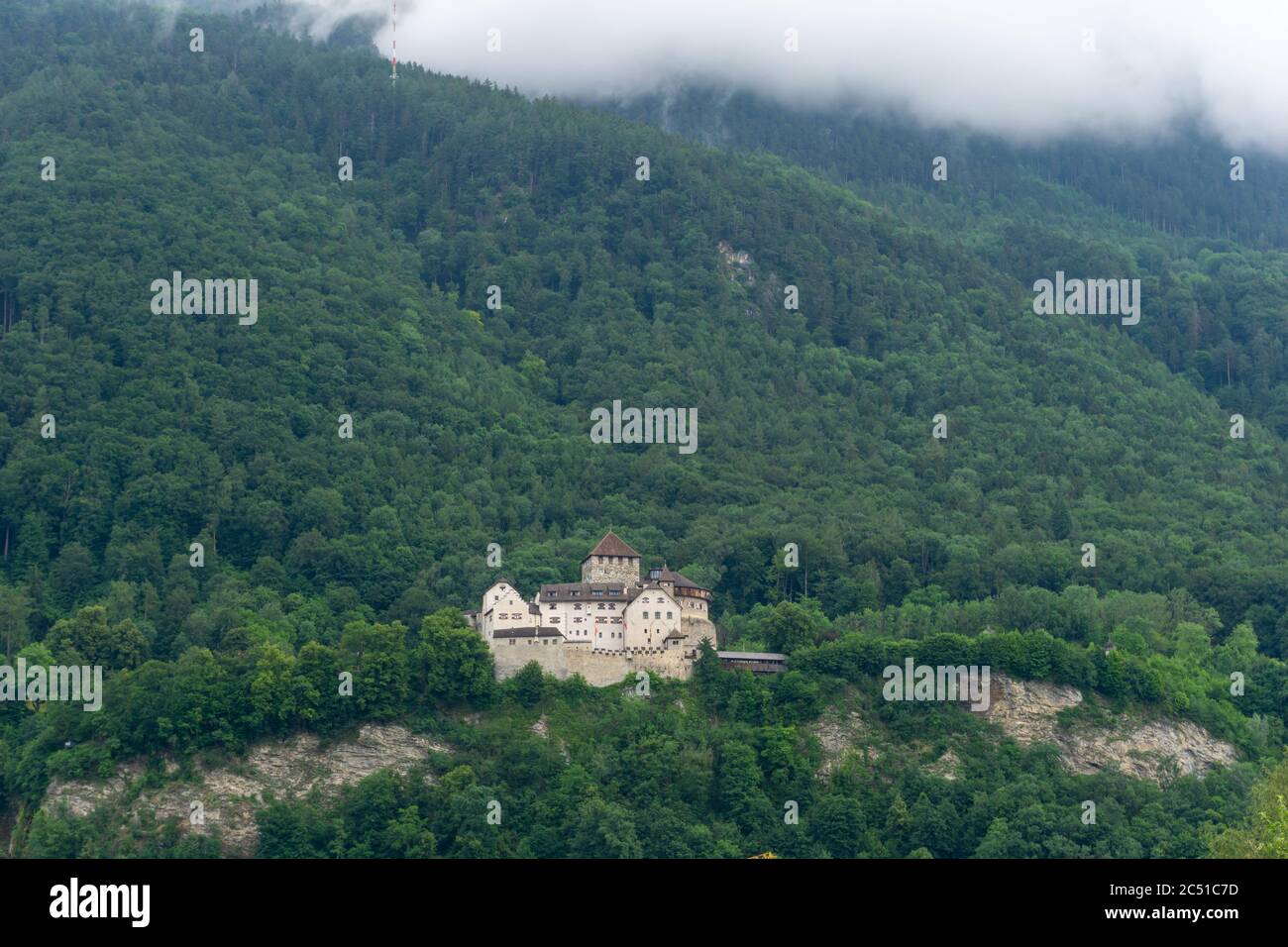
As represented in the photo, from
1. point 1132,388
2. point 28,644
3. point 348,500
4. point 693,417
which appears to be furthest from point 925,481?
point 28,644

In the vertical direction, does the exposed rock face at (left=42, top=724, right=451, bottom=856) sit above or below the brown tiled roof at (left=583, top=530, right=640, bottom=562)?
below

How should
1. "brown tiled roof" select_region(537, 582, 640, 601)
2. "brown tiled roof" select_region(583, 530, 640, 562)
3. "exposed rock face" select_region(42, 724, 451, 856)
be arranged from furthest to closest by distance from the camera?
"brown tiled roof" select_region(583, 530, 640, 562), "brown tiled roof" select_region(537, 582, 640, 601), "exposed rock face" select_region(42, 724, 451, 856)

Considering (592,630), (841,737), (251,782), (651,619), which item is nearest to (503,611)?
(592,630)

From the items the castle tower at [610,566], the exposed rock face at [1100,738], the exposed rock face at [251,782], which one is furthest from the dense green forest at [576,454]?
the castle tower at [610,566]

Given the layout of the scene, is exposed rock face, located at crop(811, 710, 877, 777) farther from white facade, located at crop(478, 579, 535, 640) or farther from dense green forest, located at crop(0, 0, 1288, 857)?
white facade, located at crop(478, 579, 535, 640)

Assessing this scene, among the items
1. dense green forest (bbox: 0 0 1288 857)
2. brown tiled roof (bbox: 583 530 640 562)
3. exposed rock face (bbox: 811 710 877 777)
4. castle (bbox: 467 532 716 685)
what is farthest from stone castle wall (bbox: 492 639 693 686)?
exposed rock face (bbox: 811 710 877 777)

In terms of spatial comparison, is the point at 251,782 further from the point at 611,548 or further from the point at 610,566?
the point at 611,548

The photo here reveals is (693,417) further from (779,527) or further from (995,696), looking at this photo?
(995,696)
